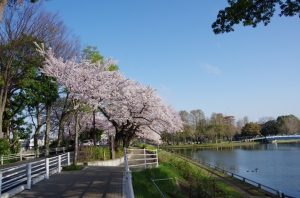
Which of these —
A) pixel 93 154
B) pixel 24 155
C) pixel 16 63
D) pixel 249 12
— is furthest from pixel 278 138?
pixel 249 12

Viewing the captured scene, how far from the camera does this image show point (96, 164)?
57.0 ft

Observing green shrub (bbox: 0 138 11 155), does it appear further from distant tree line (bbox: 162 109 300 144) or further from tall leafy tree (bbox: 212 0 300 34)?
distant tree line (bbox: 162 109 300 144)

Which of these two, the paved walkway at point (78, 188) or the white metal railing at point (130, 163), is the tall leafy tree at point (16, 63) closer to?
the white metal railing at point (130, 163)

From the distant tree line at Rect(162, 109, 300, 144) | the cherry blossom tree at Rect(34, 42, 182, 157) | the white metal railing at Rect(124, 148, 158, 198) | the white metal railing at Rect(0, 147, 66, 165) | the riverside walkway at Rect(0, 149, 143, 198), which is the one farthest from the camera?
the distant tree line at Rect(162, 109, 300, 144)

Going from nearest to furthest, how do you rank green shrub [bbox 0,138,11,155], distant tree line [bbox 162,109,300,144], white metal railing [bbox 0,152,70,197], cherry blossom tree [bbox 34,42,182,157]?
white metal railing [bbox 0,152,70,197], cherry blossom tree [bbox 34,42,182,157], green shrub [bbox 0,138,11,155], distant tree line [bbox 162,109,300,144]

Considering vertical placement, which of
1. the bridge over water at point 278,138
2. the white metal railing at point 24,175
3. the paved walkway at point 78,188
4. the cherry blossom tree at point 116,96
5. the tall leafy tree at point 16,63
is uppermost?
the tall leafy tree at point 16,63

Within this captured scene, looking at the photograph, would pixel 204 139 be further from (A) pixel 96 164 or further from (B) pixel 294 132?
(A) pixel 96 164

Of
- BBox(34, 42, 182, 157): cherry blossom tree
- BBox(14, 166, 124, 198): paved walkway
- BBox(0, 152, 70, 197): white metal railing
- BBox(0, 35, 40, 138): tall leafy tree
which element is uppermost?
BBox(0, 35, 40, 138): tall leafy tree

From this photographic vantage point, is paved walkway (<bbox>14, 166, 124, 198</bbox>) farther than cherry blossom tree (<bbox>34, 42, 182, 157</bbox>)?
No

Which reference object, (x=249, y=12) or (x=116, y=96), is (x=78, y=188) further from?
(x=116, y=96)

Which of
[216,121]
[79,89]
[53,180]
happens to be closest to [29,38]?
[79,89]

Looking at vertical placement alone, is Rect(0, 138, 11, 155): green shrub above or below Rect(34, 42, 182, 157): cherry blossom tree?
below

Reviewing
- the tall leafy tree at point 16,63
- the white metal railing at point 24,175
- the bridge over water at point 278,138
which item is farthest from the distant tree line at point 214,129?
the white metal railing at point 24,175

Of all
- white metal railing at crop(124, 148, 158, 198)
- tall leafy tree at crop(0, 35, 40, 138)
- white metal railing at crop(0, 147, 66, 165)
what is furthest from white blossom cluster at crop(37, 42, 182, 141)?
white metal railing at crop(0, 147, 66, 165)
